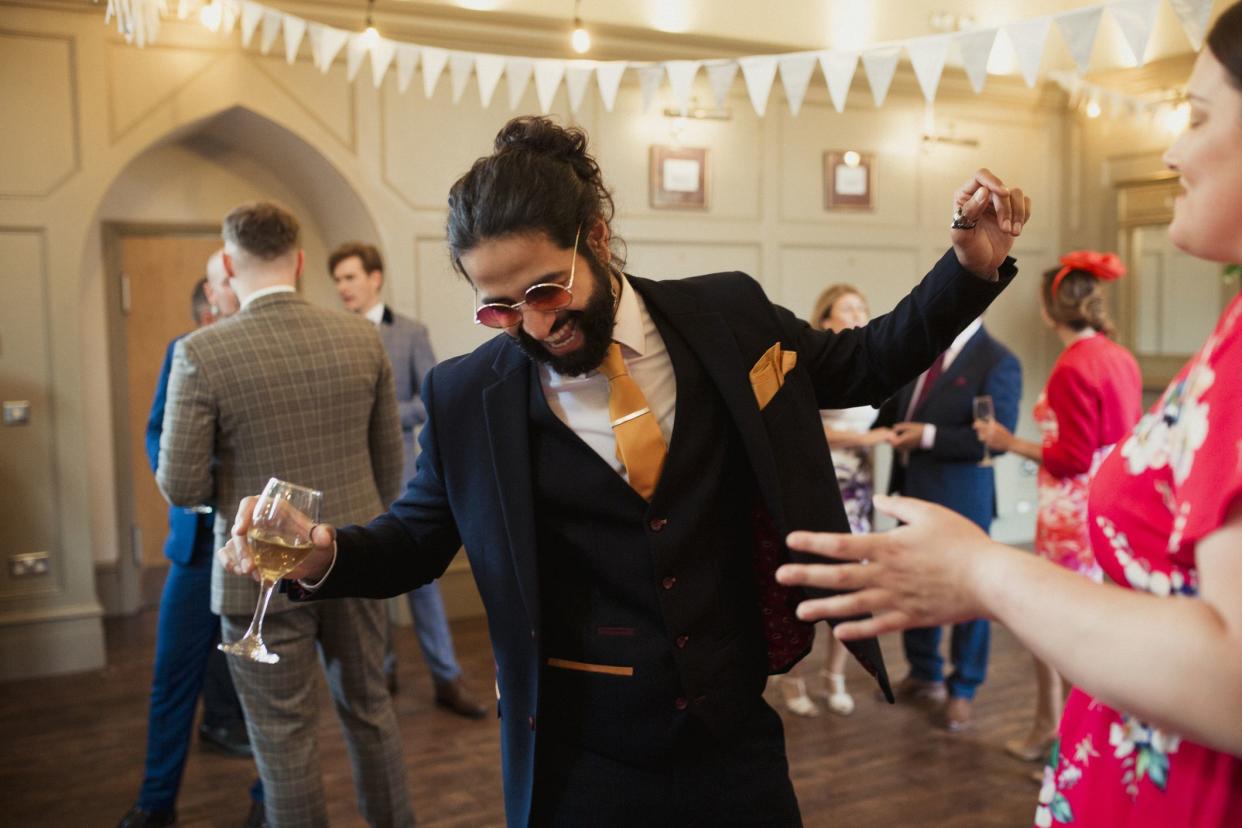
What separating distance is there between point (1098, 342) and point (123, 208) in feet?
16.1

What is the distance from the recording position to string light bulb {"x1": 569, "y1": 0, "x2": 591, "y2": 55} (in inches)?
208

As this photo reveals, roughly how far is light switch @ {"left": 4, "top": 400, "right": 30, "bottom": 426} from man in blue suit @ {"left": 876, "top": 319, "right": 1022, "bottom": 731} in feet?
12.6

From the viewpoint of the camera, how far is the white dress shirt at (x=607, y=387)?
155 cm

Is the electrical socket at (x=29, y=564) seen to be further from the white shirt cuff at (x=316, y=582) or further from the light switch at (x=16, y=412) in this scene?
the white shirt cuff at (x=316, y=582)

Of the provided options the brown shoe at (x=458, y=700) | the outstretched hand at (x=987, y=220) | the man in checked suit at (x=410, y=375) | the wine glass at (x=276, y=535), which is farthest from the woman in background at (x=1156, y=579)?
the brown shoe at (x=458, y=700)

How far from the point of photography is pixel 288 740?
261cm

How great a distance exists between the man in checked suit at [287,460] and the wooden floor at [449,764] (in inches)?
28.6

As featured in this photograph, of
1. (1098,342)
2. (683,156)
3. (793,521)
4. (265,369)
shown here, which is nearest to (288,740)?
(265,369)

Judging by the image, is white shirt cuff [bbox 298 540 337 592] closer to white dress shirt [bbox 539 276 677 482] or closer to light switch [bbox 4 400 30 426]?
white dress shirt [bbox 539 276 677 482]

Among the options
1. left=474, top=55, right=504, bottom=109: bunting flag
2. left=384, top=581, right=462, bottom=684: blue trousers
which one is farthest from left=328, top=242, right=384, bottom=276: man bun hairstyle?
left=384, top=581, right=462, bottom=684: blue trousers

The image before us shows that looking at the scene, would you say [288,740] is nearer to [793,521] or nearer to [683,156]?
[793,521]

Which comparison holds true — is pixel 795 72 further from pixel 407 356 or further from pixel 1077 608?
pixel 1077 608

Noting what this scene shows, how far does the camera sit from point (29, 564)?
4.77 meters

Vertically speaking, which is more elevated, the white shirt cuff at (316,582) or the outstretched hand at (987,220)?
the outstretched hand at (987,220)
